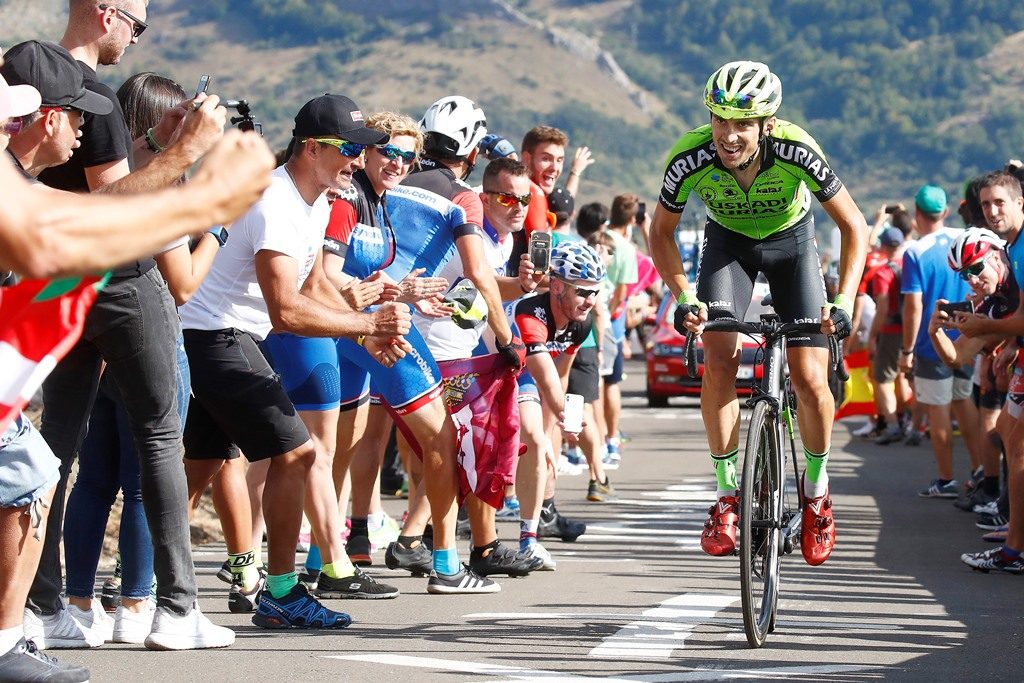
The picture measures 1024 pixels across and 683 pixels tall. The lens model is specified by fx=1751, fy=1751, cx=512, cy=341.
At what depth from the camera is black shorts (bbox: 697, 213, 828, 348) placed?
320 inches

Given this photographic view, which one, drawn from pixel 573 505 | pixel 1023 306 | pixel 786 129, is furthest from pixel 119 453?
pixel 573 505

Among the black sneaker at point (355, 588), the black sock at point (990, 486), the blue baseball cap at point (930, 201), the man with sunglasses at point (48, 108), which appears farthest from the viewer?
the blue baseball cap at point (930, 201)

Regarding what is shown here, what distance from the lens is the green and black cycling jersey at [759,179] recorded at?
7758 millimetres

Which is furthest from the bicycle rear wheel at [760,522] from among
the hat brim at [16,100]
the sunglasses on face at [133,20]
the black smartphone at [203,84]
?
the hat brim at [16,100]

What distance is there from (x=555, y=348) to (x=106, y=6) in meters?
4.45

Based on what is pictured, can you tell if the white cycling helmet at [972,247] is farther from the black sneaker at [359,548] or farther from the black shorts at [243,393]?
the black shorts at [243,393]

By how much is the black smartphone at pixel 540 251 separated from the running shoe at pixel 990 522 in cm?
387

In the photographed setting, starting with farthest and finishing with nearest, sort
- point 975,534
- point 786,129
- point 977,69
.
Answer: point 977,69 → point 975,534 → point 786,129

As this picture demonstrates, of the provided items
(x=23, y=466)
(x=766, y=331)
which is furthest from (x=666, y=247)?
(x=23, y=466)

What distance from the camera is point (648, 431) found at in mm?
20703

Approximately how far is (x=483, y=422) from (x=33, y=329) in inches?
213

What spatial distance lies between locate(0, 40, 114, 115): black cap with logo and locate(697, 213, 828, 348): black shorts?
3.22 meters

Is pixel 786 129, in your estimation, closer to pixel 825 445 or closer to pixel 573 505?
pixel 825 445

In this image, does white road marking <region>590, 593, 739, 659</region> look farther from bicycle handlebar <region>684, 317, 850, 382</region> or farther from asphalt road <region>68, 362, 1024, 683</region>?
bicycle handlebar <region>684, 317, 850, 382</region>
